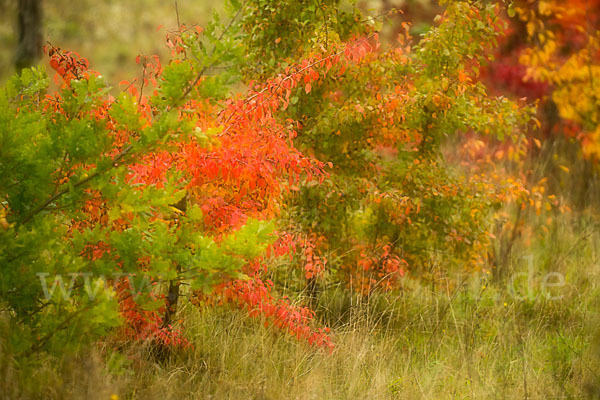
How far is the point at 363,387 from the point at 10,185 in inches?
97.9

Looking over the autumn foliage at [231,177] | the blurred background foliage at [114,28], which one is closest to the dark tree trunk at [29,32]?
the autumn foliage at [231,177]

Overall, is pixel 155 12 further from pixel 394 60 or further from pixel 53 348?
pixel 53 348

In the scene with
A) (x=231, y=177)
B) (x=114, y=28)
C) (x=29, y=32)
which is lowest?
(x=231, y=177)

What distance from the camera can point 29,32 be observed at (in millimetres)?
8633

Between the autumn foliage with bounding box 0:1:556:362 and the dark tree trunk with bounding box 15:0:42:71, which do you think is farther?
the dark tree trunk with bounding box 15:0:42:71

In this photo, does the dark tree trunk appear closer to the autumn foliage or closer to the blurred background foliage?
the autumn foliage

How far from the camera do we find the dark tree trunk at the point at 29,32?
8547 millimetres

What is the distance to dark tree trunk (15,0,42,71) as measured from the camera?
336 inches

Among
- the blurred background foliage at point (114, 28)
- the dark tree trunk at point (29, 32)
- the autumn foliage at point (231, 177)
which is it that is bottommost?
the autumn foliage at point (231, 177)

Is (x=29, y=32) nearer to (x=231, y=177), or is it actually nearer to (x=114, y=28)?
(x=231, y=177)

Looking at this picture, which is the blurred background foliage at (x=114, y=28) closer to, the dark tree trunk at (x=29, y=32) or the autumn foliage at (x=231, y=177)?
the dark tree trunk at (x=29, y=32)

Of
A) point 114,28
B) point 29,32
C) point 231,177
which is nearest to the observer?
point 231,177

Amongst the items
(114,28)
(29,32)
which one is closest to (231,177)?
(29,32)

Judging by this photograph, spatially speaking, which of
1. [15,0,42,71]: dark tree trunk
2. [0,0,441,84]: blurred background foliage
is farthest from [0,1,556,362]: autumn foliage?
[0,0,441,84]: blurred background foliage
